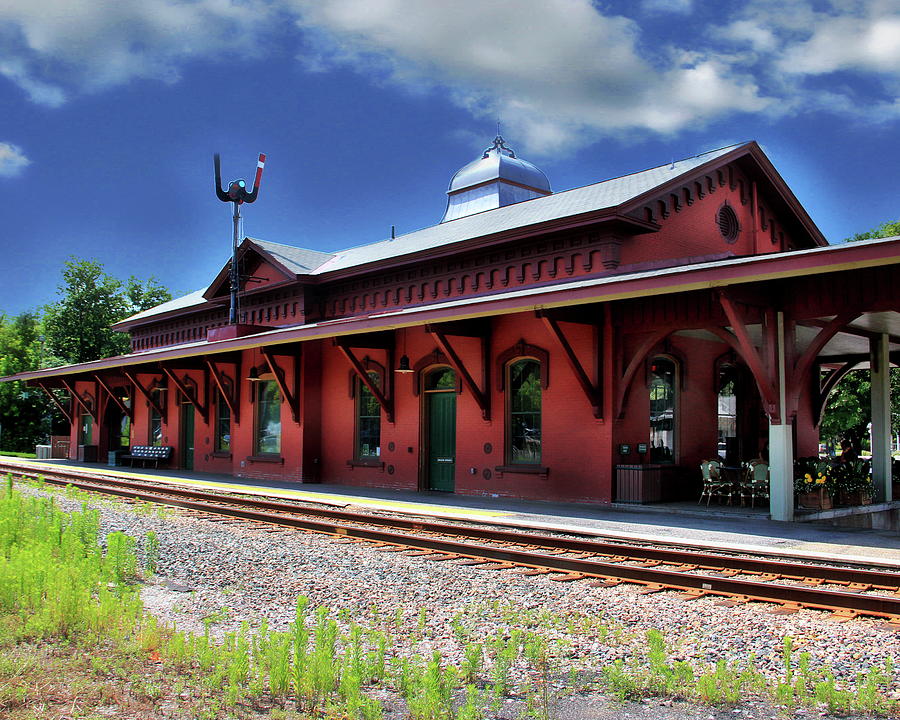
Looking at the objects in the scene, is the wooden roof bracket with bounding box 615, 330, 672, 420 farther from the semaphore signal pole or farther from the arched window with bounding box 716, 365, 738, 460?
the semaphore signal pole

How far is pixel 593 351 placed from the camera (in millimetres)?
15406

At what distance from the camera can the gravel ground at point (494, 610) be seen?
5715 millimetres

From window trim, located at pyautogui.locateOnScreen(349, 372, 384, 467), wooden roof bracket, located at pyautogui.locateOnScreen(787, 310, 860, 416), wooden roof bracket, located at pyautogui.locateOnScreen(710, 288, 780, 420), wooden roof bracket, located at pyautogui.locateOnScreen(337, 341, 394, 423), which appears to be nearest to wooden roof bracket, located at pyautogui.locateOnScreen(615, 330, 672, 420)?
wooden roof bracket, located at pyautogui.locateOnScreen(710, 288, 780, 420)

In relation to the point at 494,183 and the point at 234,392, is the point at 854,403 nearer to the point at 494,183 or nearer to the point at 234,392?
the point at 494,183

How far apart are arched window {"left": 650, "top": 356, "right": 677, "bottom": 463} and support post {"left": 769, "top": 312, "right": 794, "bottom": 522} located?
334cm

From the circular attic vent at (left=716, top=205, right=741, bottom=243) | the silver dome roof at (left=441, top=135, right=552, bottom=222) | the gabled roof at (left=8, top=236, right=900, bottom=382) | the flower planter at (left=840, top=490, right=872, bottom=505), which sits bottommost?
the flower planter at (left=840, top=490, right=872, bottom=505)

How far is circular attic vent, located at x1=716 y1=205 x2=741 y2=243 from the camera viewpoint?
63.9 ft

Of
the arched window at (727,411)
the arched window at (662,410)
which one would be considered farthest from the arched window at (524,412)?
the arched window at (727,411)

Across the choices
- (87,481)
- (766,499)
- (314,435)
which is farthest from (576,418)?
(87,481)

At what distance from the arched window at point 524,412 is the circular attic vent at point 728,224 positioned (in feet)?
20.2

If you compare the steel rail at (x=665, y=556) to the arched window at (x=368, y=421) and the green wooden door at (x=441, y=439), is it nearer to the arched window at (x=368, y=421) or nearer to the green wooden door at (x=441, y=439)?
the green wooden door at (x=441, y=439)

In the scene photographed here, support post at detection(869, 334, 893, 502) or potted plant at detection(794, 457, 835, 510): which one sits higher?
support post at detection(869, 334, 893, 502)

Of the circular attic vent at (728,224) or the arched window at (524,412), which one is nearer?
the arched window at (524,412)

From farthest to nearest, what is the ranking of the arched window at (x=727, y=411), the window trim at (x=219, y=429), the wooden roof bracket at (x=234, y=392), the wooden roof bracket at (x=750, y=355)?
the window trim at (x=219, y=429) → the wooden roof bracket at (x=234, y=392) → the arched window at (x=727, y=411) → the wooden roof bracket at (x=750, y=355)
